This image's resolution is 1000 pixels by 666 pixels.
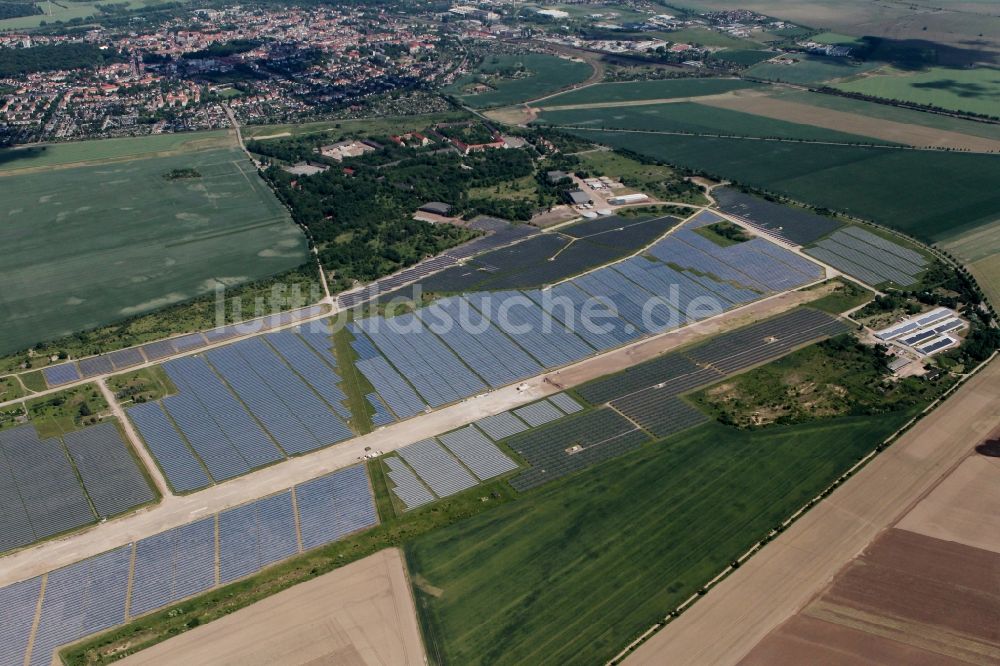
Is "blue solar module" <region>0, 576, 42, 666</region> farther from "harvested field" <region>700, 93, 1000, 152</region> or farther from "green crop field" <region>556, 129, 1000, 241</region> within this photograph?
"harvested field" <region>700, 93, 1000, 152</region>

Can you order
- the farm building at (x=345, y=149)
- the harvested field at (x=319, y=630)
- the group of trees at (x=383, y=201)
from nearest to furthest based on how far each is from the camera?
the harvested field at (x=319, y=630) → the group of trees at (x=383, y=201) → the farm building at (x=345, y=149)

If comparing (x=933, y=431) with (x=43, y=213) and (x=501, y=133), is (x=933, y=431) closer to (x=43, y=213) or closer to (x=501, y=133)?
(x=501, y=133)

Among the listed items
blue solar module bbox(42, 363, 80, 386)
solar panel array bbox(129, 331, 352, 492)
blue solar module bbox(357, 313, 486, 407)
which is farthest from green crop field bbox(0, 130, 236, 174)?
blue solar module bbox(357, 313, 486, 407)

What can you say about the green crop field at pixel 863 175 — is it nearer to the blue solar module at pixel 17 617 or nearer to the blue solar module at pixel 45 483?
the blue solar module at pixel 45 483

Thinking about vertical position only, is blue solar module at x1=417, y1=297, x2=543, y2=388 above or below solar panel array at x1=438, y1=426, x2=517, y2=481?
above

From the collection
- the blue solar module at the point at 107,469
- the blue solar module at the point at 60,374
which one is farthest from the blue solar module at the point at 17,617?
the blue solar module at the point at 60,374

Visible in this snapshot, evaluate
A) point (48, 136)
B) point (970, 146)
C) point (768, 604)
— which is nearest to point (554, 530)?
point (768, 604)
